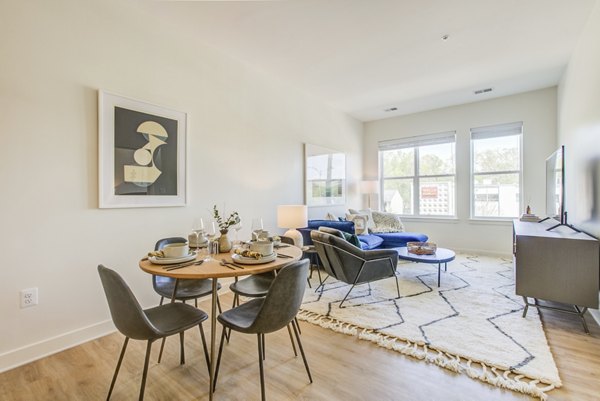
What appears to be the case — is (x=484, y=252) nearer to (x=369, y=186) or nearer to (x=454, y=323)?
(x=369, y=186)

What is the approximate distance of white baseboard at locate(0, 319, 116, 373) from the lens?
1936mm

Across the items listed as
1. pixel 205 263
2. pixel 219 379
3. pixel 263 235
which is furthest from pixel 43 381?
pixel 263 235

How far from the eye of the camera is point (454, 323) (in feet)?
8.22

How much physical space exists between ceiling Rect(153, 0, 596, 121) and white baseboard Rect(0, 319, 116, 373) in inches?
113

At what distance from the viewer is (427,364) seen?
1.94 m

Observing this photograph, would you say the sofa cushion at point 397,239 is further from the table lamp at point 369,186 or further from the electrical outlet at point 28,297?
the electrical outlet at point 28,297

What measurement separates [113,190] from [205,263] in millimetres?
1336

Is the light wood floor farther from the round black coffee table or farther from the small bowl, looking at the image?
the small bowl

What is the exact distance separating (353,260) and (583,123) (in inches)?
111

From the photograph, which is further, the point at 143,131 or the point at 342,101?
the point at 342,101

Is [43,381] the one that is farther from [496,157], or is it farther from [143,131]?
[496,157]

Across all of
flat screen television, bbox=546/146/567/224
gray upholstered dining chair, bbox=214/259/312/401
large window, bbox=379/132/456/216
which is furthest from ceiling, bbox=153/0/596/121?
gray upholstered dining chair, bbox=214/259/312/401

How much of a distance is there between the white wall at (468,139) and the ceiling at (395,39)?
0.44m

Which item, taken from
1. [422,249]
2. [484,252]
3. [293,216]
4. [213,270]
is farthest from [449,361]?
[484,252]
